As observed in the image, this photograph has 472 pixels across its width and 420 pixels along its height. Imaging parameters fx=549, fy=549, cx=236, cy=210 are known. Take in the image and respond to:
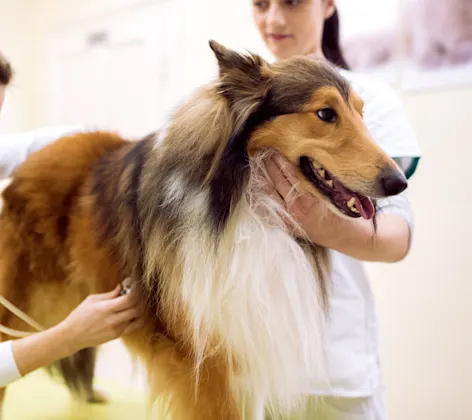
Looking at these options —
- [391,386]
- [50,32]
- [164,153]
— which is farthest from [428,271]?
[50,32]

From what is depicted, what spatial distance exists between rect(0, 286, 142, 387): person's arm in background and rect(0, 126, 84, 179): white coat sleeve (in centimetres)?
57

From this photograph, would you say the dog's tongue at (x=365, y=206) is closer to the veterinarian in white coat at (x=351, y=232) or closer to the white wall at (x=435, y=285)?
the veterinarian in white coat at (x=351, y=232)

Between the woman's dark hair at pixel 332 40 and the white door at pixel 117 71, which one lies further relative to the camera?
the white door at pixel 117 71

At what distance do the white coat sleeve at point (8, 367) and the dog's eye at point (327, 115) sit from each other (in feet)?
3.20

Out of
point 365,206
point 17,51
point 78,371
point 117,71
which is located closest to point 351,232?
point 365,206

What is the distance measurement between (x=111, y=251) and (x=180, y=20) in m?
2.09

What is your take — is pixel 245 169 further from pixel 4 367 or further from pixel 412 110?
pixel 412 110

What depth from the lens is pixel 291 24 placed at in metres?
1.51

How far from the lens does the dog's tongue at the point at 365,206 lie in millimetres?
1159

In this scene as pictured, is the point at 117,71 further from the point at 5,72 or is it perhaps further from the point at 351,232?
the point at 351,232

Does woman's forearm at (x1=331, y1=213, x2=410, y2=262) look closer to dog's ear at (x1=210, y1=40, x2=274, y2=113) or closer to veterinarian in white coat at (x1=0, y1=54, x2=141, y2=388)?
dog's ear at (x1=210, y1=40, x2=274, y2=113)

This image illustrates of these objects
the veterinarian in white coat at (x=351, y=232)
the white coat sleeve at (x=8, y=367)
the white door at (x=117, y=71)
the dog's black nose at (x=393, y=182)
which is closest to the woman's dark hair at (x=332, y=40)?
the veterinarian in white coat at (x=351, y=232)

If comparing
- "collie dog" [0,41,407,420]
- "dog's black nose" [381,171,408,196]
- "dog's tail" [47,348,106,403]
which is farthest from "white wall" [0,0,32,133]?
"dog's black nose" [381,171,408,196]

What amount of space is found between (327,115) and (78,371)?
4.57 ft
